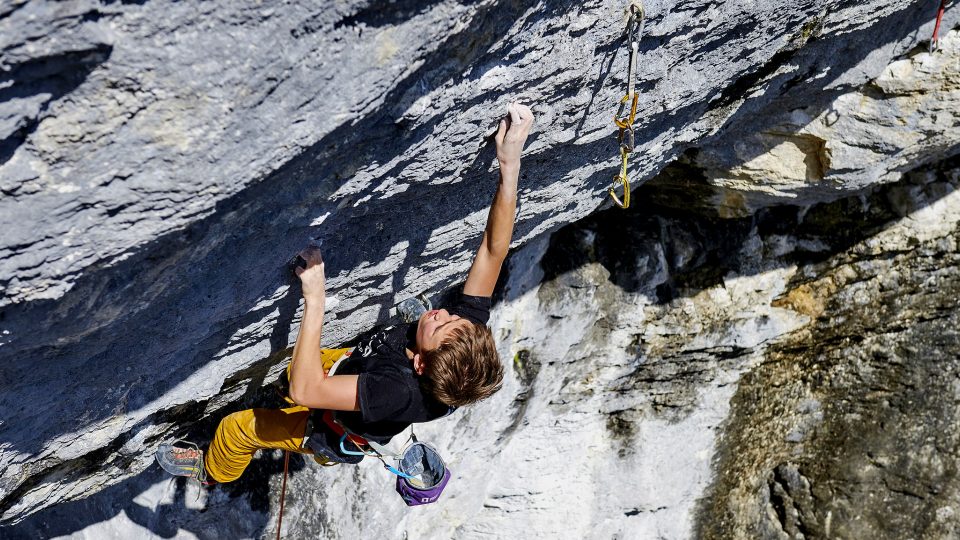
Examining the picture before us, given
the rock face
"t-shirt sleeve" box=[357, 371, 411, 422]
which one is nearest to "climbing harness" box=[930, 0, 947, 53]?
the rock face

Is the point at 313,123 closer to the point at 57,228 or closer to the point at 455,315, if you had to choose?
the point at 57,228

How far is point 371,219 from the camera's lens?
9.50 feet

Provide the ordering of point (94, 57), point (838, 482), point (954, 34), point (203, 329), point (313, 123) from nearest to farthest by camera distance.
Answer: point (94, 57) < point (313, 123) < point (203, 329) < point (954, 34) < point (838, 482)

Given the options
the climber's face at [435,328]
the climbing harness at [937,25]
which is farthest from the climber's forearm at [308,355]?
the climbing harness at [937,25]

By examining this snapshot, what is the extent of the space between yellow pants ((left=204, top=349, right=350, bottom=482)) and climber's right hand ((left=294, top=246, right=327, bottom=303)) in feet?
2.80

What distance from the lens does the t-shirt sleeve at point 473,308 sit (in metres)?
3.32

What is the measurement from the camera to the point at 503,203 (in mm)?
3014

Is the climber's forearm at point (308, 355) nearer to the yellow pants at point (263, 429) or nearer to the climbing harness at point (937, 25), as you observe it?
the yellow pants at point (263, 429)

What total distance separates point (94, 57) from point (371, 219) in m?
1.36

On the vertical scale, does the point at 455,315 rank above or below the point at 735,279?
above

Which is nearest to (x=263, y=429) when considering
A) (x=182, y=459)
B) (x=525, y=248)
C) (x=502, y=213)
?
(x=182, y=459)

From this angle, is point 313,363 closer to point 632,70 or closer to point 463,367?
point 463,367

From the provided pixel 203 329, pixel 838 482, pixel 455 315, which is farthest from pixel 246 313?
pixel 838 482

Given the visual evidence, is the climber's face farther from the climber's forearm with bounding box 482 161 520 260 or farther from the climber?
the climber's forearm with bounding box 482 161 520 260
